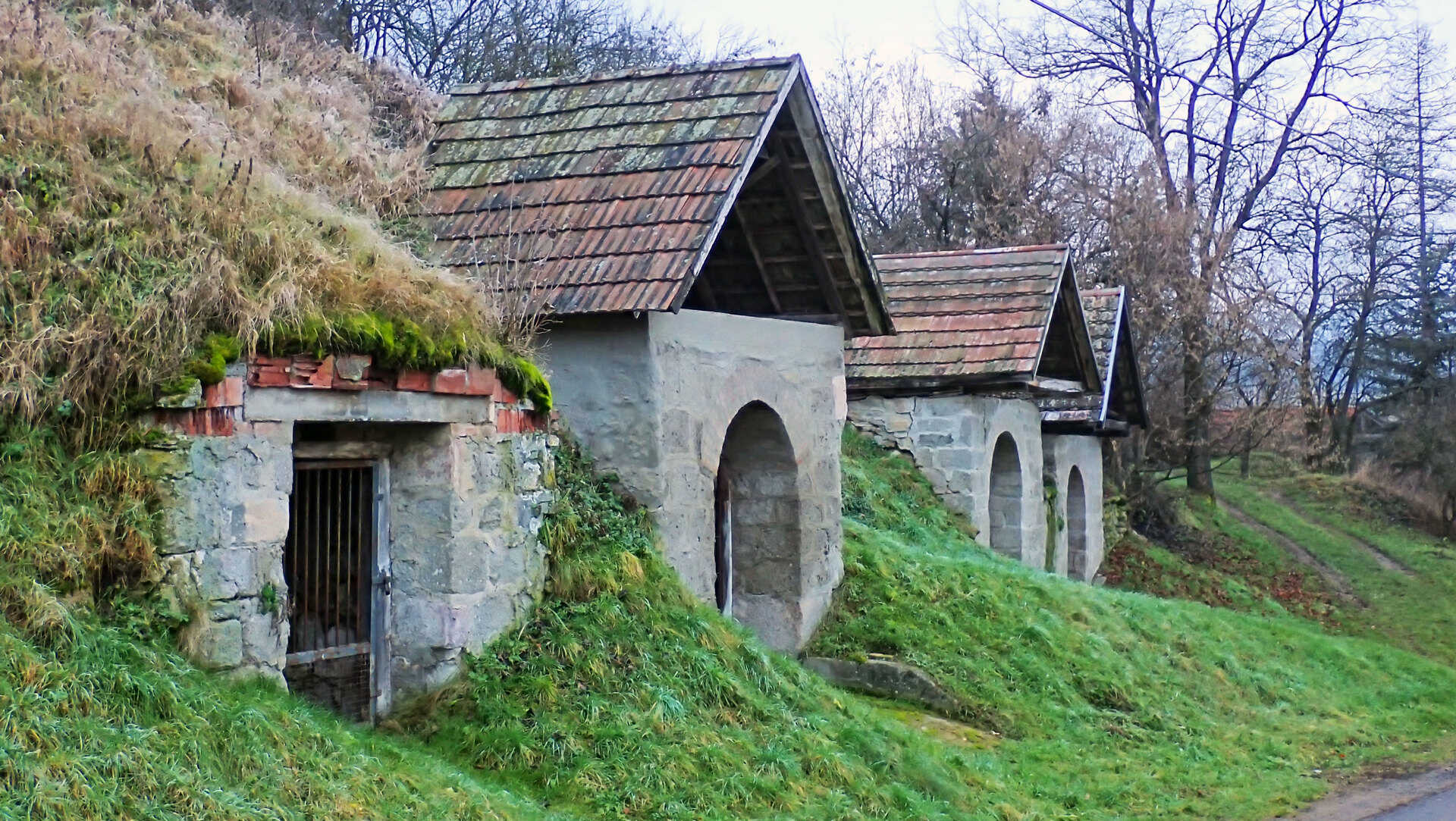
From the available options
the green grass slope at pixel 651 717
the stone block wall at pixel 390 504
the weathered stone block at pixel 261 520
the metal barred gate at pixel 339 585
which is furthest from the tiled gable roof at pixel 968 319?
the weathered stone block at pixel 261 520

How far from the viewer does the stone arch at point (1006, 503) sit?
1744 cm

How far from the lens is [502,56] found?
20875 mm

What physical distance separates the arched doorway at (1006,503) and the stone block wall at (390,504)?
10.6 meters

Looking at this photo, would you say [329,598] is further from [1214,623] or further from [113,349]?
[1214,623]

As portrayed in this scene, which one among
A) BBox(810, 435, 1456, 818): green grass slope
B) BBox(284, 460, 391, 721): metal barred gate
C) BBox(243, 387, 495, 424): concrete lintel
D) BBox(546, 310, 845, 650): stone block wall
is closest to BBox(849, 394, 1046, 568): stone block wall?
BBox(810, 435, 1456, 818): green grass slope

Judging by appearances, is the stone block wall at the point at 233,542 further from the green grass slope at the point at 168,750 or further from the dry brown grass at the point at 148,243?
the dry brown grass at the point at 148,243

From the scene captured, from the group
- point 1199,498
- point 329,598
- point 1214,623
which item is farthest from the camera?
point 1199,498

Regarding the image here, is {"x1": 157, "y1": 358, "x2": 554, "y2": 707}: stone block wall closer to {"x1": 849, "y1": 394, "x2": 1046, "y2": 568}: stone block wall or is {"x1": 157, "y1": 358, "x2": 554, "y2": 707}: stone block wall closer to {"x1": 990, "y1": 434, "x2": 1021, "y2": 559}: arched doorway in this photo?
{"x1": 849, "y1": 394, "x2": 1046, "y2": 568}: stone block wall

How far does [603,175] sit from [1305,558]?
67.9 feet

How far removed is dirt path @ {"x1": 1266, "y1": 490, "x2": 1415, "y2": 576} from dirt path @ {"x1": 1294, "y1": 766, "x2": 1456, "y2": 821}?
52.5ft

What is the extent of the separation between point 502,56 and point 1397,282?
25.7 meters

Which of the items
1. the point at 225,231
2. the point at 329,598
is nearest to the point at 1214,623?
the point at 329,598

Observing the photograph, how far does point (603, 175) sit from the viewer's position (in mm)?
9141

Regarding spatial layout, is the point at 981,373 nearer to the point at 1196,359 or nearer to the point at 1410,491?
the point at 1196,359
